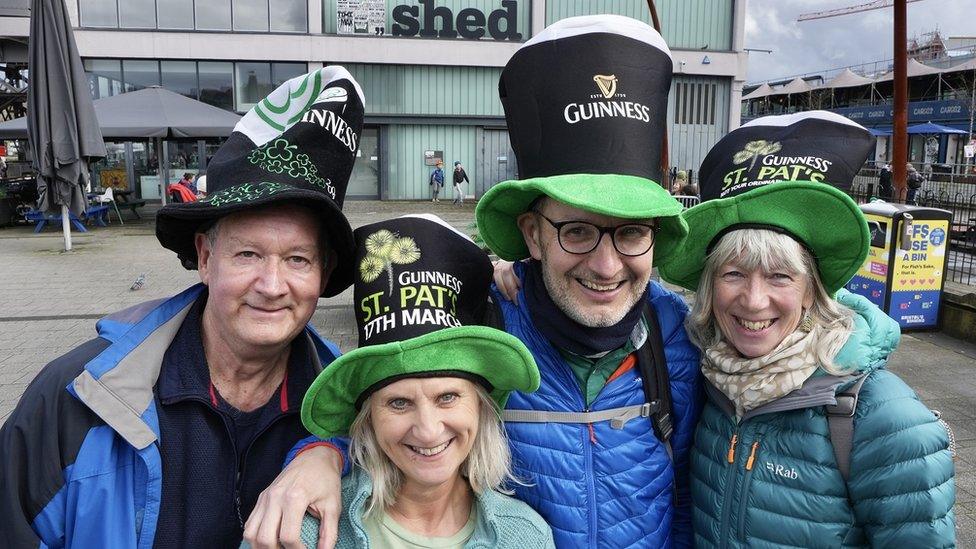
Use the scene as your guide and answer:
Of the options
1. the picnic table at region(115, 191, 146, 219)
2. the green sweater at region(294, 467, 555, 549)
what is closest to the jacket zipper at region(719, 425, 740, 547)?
the green sweater at region(294, 467, 555, 549)

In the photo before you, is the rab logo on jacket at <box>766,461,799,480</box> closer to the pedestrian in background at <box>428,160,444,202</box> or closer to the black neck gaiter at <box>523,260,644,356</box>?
the black neck gaiter at <box>523,260,644,356</box>

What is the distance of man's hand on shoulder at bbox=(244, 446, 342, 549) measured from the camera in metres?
1.67

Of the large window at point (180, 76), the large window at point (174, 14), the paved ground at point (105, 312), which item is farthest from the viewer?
the large window at point (180, 76)

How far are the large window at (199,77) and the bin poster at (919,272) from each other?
20566 mm

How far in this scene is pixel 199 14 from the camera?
23.0 m

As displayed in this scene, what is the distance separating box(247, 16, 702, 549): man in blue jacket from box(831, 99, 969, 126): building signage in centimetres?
4336

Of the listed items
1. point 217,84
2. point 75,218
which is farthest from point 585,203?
point 217,84

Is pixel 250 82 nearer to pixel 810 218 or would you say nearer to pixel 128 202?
pixel 128 202

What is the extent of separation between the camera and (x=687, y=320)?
7.56 ft

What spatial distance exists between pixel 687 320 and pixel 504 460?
0.82 metres

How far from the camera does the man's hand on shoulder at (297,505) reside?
1667mm

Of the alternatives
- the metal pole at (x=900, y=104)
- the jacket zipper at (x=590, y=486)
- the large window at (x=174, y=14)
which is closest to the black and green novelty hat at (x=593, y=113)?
the jacket zipper at (x=590, y=486)

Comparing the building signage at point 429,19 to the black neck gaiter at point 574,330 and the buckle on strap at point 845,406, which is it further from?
the buckle on strap at point 845,406

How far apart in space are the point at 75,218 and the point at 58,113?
6.37 m
